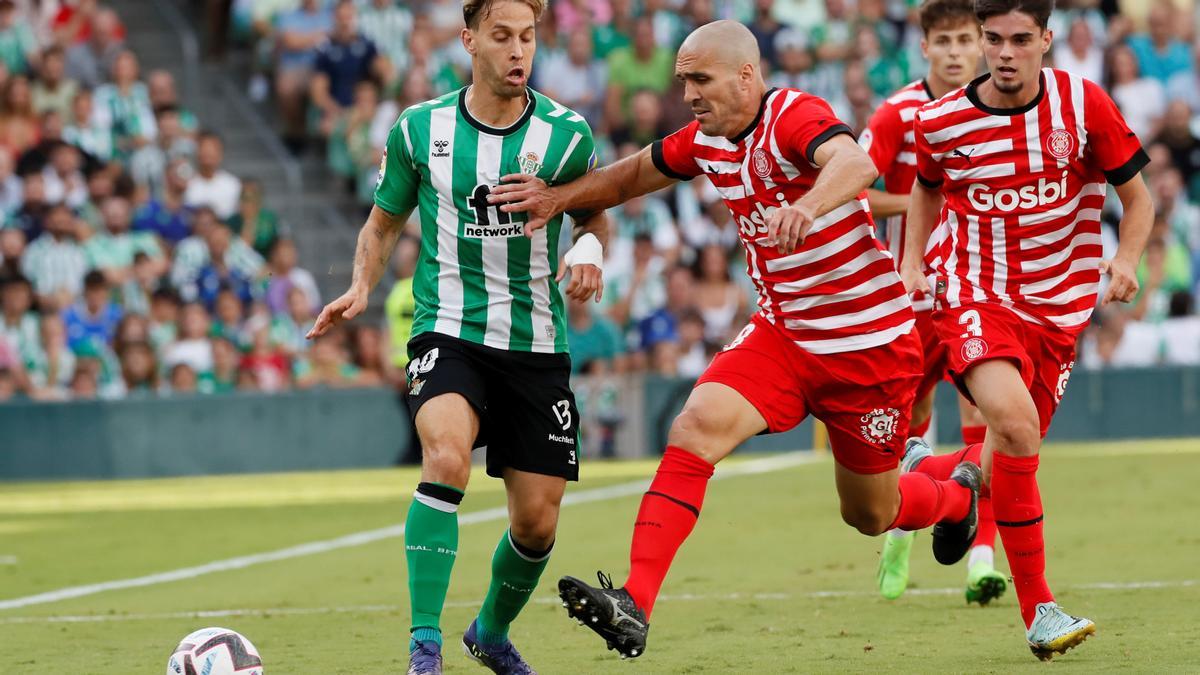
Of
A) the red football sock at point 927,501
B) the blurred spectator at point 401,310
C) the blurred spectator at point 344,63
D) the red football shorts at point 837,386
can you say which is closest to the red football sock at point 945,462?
the red football sock at point 927,501

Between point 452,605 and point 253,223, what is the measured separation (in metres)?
10.8

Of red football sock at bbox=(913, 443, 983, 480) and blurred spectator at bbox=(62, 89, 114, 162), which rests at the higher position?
blurred spectator at bbox=(62, 89, 114, 162)

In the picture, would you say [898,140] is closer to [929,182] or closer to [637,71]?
[929,182]

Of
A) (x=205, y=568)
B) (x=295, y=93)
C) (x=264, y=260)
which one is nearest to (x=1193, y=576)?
(x=205, y=568)

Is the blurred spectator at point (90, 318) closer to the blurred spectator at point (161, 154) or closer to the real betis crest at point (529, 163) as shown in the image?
the blurred spectator at point (161, 154)

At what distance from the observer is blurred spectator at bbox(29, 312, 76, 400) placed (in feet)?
56.7

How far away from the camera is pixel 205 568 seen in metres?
10.8

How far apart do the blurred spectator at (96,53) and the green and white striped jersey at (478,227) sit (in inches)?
528

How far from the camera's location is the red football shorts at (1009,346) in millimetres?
7000

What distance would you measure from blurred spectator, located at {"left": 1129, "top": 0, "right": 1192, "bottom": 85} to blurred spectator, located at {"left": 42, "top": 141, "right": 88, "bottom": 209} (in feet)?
35.5

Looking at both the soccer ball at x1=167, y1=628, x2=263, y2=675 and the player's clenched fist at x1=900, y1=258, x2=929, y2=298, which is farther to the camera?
the player's clenched fist at x1=900, y1=258, x2=929, y2=298

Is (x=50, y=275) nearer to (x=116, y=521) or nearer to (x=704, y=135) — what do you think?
(x=116, y=521)

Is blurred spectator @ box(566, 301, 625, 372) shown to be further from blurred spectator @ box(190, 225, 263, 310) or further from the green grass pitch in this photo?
blurred spectator @ box(190, 225, 263, 310)

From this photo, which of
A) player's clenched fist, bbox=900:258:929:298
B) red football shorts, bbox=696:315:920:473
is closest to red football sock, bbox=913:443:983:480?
player's clenched fist, bbox=900:258:929:298
